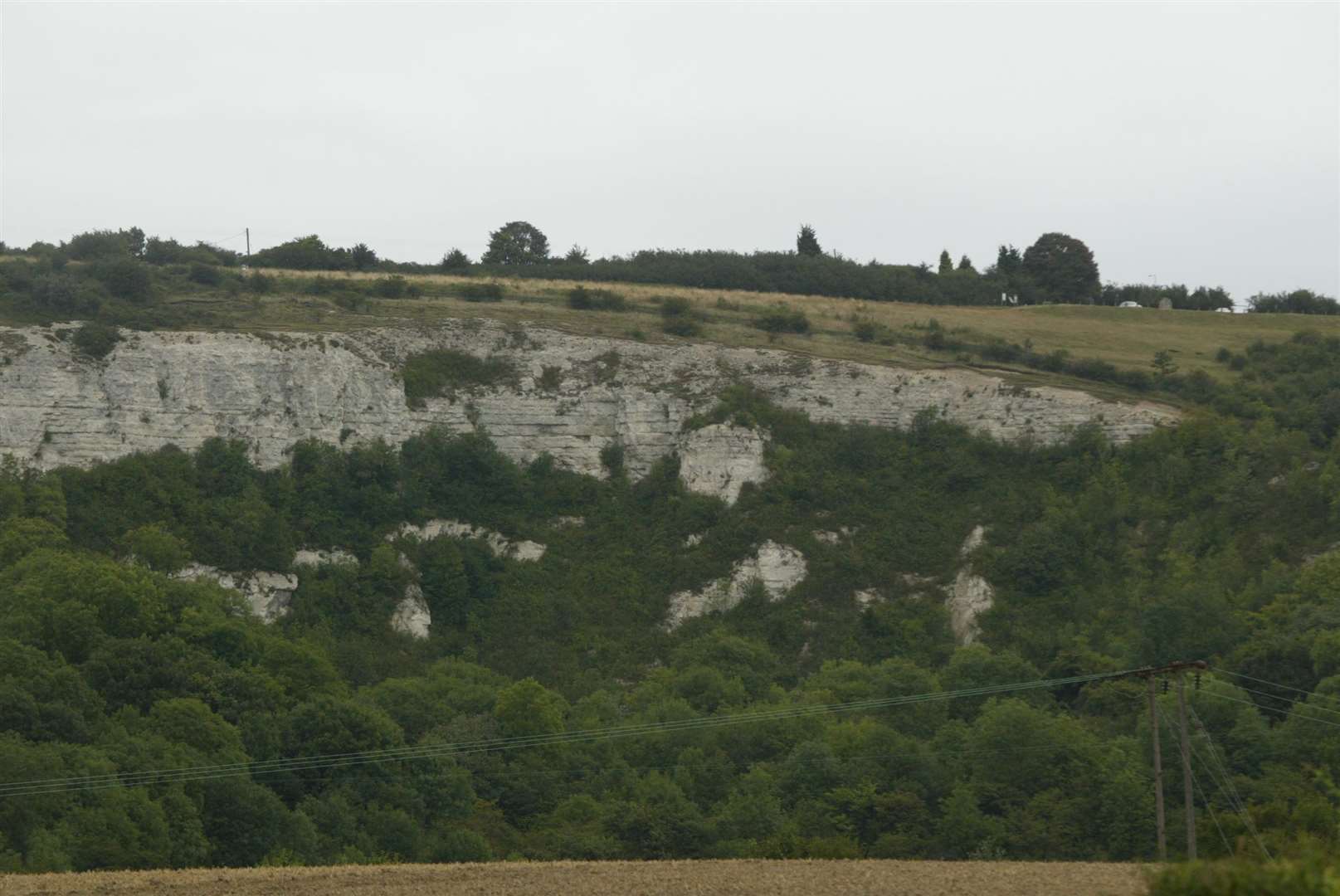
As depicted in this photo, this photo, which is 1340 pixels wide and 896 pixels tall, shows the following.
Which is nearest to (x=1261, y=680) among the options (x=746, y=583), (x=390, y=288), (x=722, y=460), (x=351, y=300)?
(x=746, y=583)

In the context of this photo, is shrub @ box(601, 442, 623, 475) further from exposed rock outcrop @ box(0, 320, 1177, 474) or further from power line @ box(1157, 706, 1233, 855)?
power line @ box(1157, 706, 1233, 855)

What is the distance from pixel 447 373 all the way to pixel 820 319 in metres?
18.0

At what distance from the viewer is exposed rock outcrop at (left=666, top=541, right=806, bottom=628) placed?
63500 mm

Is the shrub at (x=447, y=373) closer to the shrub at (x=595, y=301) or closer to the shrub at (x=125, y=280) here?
the shrub at (x=595, y=301)

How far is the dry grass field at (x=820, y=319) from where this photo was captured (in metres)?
75.2

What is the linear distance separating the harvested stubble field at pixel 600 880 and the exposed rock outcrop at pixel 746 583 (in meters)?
30.7

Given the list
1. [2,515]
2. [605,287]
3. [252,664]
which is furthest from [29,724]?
[605,287]

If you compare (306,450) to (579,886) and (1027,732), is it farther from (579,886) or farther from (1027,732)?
(579,886)

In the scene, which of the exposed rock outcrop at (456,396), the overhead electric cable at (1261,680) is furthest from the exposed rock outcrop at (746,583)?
the overhead electric cable at (1261,680)

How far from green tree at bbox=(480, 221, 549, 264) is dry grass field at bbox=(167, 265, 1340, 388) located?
16362 mm

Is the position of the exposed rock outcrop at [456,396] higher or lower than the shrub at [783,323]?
lower

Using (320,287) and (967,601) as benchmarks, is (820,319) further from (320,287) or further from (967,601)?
(320,287)

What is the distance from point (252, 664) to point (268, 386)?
17.9m

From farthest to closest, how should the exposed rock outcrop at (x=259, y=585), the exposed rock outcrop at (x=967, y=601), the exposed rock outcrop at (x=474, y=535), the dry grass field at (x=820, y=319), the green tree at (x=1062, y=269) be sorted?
the green tree at (x=1062, y=269) → the dry grass field at (x=820, y=319) → the exposed rock outcrop at (x=474, y=535) → the exposed rock outcrop at (x=967, y=601) → the exposed rock outcrop at (x=259, y=585)
